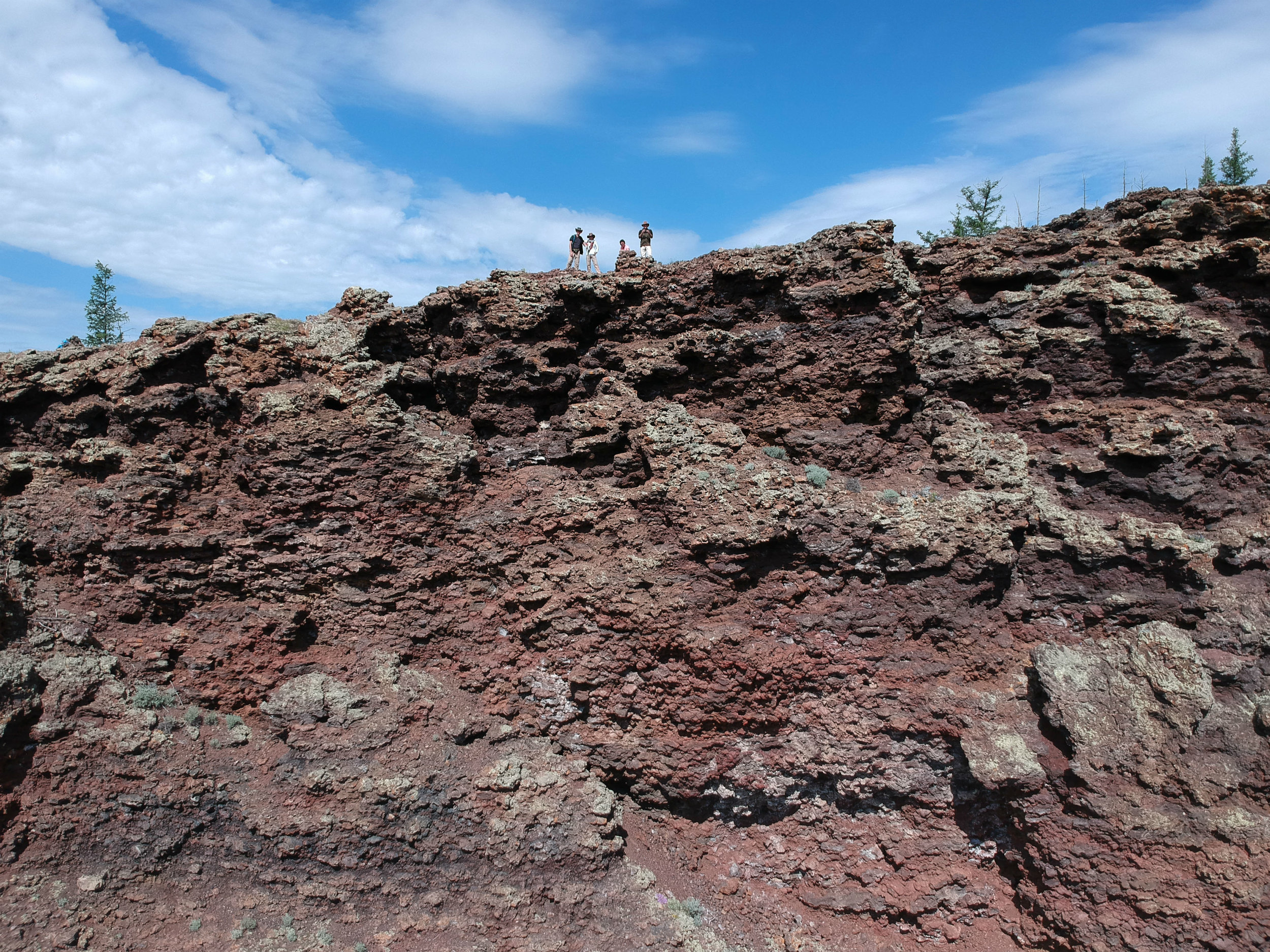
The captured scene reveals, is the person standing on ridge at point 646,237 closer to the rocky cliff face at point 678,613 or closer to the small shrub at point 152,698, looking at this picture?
the rocky cliff face at point 678,613

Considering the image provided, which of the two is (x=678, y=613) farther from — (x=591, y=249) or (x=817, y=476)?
(x=591, y=249)

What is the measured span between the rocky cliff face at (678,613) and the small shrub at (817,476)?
20 cm

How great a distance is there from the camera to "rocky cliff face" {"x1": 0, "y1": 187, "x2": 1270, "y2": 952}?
22.6 ft

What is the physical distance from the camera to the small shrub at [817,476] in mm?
7770

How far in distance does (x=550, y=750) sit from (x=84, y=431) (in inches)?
271

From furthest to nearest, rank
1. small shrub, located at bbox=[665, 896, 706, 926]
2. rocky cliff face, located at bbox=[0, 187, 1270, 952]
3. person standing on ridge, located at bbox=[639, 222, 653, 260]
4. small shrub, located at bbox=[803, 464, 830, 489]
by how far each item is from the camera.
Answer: person standing on ridge, located at bbox=[639, 222, 653, 260] → small shrub, located at bbox=[803, 464, 830, 489] → small shrub, located at bbox=[665, 896, 706, 926] → rocky cliff face, located at bbox=[0, 187, 1270, 952]

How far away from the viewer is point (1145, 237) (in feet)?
26.5

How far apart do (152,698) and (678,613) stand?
593cm

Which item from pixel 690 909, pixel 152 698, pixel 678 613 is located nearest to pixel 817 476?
pixel 678 613

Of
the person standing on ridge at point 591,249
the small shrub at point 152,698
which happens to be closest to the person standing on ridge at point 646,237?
the person standing on ridge at point 591,249

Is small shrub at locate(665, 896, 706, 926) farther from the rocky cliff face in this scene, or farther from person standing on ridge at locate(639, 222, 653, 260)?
person standing on ridge at locate(639, 222, 653, 260)

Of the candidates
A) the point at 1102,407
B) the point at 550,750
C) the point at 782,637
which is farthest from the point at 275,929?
the point at 1102,407

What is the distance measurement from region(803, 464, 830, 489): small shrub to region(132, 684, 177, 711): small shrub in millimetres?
7650

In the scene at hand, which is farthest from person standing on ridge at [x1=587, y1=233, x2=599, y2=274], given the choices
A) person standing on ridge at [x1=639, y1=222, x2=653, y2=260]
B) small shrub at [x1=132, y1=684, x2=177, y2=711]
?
small shrub at [x1=132, y1=684, x2=177, y2=711]
